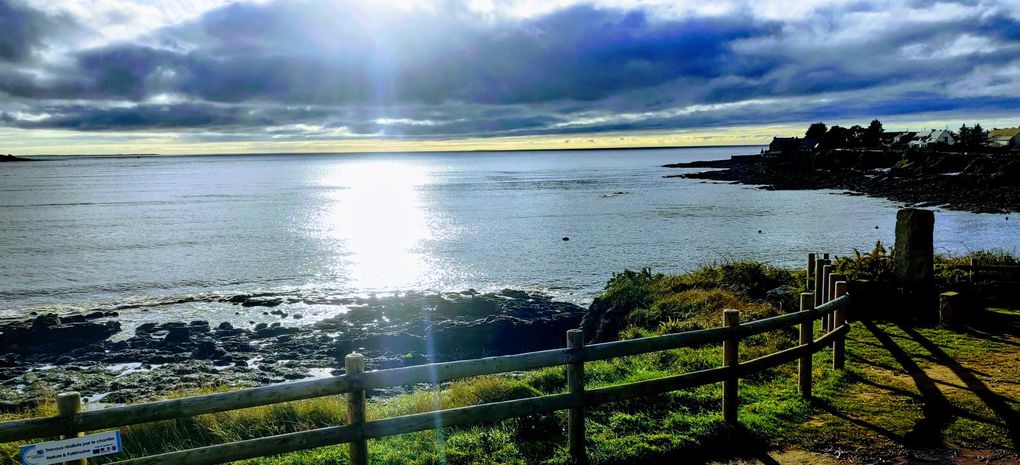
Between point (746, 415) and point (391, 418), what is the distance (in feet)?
15.2

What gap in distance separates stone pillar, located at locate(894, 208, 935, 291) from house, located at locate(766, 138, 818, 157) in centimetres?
15297

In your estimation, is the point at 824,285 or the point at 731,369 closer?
the point at 731,369

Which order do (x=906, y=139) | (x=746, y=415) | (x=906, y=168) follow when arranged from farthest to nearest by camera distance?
(x=906, y=139) < (x=906, y=168) < (x=746, y=415)

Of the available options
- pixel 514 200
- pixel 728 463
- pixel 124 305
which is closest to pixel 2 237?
pixel 124 305

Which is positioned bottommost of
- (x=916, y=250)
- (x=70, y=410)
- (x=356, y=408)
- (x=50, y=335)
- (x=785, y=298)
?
(x=50, y=335)

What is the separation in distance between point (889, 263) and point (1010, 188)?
64125 millimetres

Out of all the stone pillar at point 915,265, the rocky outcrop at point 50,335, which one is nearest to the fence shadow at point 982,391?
the stone pillar at point 915,265

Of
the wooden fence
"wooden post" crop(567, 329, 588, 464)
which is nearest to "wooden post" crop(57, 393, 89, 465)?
the wooden fence

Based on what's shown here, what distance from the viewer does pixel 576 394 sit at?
23.4ft

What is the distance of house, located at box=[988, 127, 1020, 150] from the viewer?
117m

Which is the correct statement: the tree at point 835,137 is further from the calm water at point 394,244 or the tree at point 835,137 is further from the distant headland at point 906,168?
the calm water at point 394,244

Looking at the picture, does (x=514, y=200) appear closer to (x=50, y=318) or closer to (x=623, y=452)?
(x=50, y=318)

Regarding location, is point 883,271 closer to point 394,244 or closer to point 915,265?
point 915,265

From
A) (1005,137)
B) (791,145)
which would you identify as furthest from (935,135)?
(791,145)
